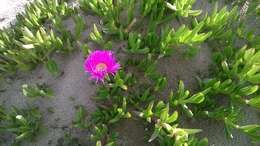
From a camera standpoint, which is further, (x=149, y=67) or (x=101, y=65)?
(x=149, y=67)

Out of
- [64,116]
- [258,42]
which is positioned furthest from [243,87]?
[64,116]

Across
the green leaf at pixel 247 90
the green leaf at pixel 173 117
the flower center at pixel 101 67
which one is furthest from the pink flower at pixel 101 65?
the green leaf at pixel 247 90

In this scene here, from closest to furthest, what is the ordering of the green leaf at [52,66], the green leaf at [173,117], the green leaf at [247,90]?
the green leaf at [173,117] → the green leaf at [247,90] → the green leaf at [52,66]

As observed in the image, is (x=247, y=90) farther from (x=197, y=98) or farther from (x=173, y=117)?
(x=173, y=117)

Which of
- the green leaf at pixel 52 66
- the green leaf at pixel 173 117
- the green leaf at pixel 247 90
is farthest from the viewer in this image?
the green leaf at pixel 52 66

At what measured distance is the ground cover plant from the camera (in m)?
2.21

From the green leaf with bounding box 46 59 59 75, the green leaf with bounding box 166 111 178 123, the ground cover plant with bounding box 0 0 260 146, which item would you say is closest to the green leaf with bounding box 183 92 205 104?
the ground cover plant with bounding box 0 0 260 146

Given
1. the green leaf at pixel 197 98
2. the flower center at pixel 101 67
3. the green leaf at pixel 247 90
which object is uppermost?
the flower center at pixel 101 67

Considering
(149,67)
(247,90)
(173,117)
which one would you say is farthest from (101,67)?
(247,90)

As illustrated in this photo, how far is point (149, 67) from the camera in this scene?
93.4 inches

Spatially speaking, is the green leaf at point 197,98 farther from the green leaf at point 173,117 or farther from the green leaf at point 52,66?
the green leaf at point 52,66

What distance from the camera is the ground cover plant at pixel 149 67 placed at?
7.26ft

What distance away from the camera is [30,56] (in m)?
2.64

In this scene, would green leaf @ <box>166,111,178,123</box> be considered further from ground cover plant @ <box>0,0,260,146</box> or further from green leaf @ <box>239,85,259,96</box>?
green leaf @ <box>239,85,259,96</box>
